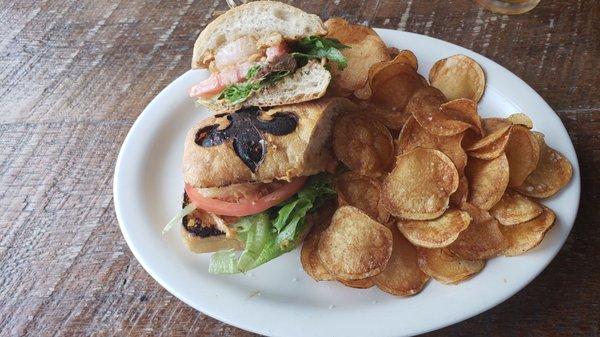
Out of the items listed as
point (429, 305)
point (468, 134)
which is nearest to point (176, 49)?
point (468, 134)

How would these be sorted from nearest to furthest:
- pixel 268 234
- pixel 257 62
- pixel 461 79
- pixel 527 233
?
pixel 527 233
pixel 268 234
pixel 257 62
pixel 461 79

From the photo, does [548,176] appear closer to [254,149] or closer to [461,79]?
[461,79]

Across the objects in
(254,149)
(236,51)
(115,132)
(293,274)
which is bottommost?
(115,132)

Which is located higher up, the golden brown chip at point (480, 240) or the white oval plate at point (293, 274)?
the golden brown chip at point (480, 240)

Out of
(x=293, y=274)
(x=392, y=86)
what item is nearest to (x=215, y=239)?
(x=293, y=274)

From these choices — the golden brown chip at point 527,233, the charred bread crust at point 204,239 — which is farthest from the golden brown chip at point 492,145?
the charred bread crust at point 204,239

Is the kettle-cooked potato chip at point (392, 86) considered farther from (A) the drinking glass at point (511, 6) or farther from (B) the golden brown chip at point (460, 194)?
(A) the drinking glass at point (511, 6)

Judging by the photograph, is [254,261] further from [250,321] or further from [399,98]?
[399,98]
